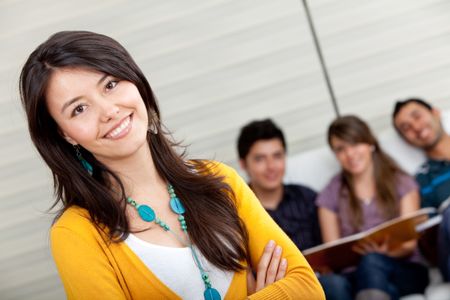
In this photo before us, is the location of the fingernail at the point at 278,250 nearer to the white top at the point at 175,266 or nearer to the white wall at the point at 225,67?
the white top at the point at 175,266

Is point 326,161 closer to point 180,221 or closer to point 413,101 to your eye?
point 413,101

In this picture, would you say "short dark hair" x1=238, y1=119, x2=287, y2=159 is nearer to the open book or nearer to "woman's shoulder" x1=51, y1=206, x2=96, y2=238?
the open book

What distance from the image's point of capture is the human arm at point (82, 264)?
1.43 metres

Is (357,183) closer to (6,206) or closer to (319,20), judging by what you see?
(319,20)

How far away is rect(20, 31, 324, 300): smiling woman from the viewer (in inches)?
54.5

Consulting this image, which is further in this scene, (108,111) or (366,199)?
(366,199)

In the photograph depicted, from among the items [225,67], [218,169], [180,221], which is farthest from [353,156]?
[180,221]

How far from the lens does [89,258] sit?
1.44 m

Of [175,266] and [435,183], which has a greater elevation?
[175,266]

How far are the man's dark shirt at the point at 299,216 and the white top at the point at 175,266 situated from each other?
5.38ft

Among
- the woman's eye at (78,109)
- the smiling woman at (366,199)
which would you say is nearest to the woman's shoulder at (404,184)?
the smiling woman at (366,199)

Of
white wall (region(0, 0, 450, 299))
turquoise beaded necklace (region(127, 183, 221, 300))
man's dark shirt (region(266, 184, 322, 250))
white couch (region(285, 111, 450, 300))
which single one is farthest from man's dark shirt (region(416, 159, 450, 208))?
turquoise beaded necklace (region(127, 183, 221, 300))

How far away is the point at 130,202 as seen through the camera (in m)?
1.52

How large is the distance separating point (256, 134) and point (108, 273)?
1846 millimetres
